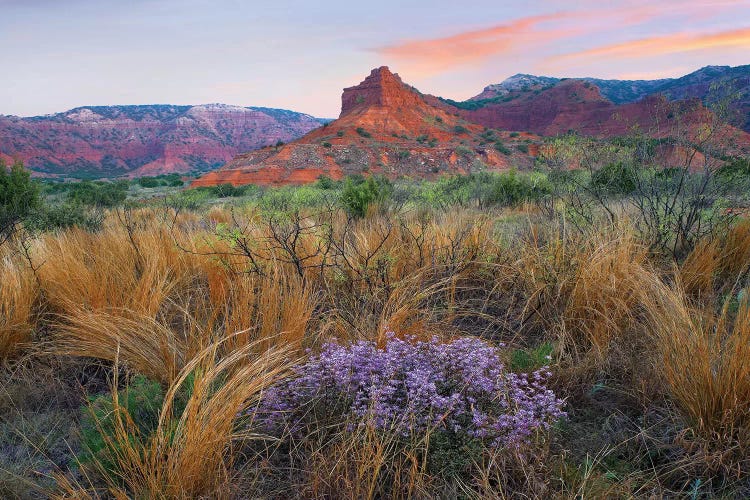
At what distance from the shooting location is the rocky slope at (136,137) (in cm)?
10206

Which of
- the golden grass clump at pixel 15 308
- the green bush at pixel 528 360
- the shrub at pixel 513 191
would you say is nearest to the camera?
the green bush at pixel 528 360

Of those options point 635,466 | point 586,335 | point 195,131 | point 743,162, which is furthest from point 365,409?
point 195,131

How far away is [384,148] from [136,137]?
100 m

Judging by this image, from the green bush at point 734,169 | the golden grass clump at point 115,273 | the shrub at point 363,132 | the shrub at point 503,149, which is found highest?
the shrub at point 363,132

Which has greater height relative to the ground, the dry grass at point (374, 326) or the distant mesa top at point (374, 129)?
the distant mesa top at point (374, 129)

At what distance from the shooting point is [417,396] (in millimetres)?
1847

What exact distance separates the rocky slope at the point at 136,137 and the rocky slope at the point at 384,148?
58513 millimetres

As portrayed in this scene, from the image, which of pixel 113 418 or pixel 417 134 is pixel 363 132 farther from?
pixel 113 418

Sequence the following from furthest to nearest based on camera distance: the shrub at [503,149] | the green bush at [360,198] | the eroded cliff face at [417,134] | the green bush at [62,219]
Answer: the shrub at [503,149]
the eroded cliff face at [417,134]
the green bush at [360,198]
the green bush at [62,219]

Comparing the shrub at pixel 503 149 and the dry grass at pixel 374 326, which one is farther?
the shrub at pixel 503 149

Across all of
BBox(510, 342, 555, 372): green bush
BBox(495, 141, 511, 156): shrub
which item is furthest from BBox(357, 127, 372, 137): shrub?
BBox(510, 342, 555, 372): green bush

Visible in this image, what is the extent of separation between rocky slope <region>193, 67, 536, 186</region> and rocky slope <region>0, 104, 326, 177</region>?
5851 cm

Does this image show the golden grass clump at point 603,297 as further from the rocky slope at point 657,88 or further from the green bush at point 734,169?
the green bush at point 734,169

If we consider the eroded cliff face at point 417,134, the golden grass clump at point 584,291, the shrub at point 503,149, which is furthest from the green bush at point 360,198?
the shrub at point 503,149
